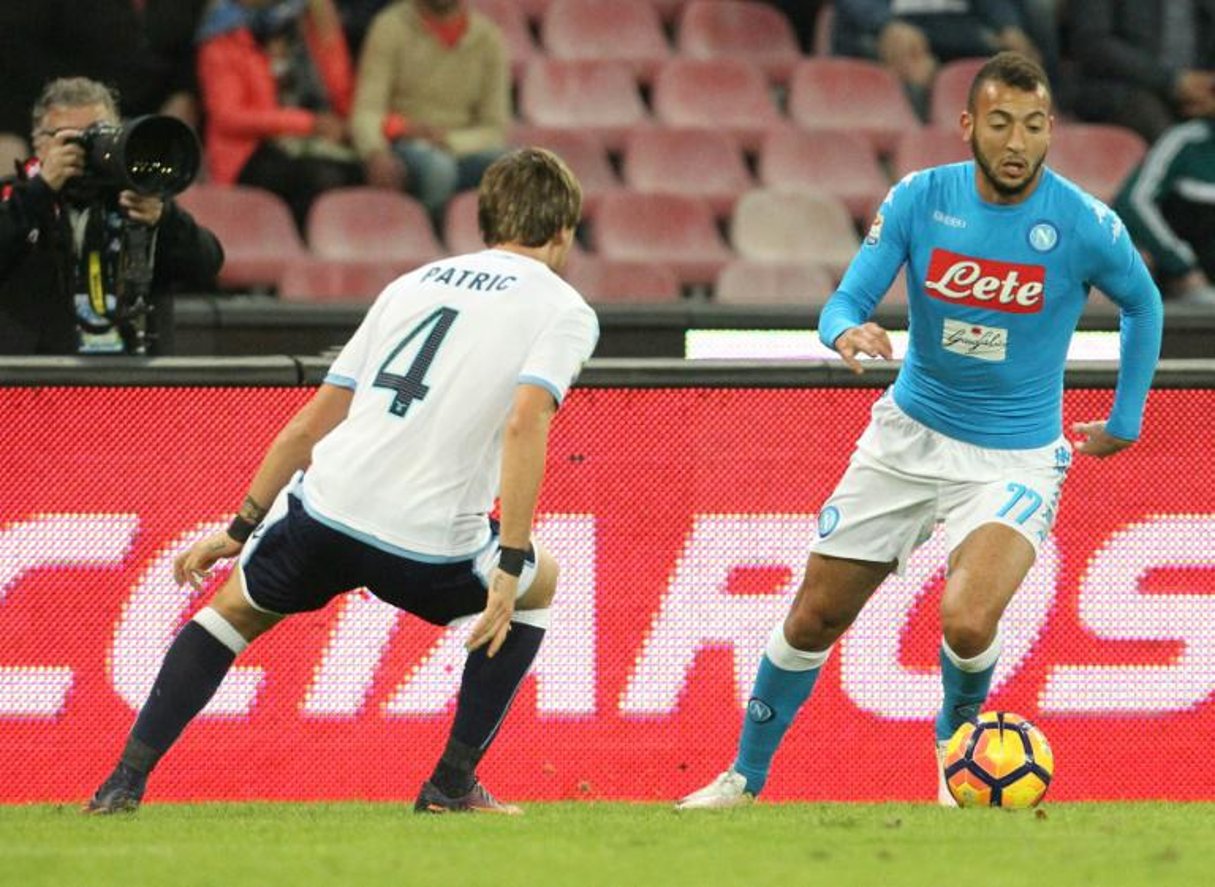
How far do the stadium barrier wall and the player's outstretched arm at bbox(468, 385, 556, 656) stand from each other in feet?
4.97

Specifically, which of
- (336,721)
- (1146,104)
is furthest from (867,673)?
(1146,104)

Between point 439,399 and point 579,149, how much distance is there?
22.3 feet

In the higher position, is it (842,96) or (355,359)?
(355,359)

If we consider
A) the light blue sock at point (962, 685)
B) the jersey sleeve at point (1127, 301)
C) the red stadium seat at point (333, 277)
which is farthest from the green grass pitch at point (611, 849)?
the red stadium seat at point (333, 277)

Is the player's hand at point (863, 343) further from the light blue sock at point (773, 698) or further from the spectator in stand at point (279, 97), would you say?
the spectator in stand at point (279, 97)

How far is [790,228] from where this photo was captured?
41.2 feet

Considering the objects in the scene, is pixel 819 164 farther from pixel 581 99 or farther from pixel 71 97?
pixel 71 97

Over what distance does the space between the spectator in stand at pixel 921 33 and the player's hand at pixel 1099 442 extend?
22.8 feet

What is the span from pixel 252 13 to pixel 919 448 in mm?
5964

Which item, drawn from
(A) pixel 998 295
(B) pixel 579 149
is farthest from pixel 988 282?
(B) pixel 579 149

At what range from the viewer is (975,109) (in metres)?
6.61

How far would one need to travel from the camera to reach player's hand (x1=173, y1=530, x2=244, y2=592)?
6.20 m

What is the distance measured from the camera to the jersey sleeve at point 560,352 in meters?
5.98

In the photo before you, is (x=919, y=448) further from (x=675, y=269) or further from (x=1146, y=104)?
(x=1146, y=104)
